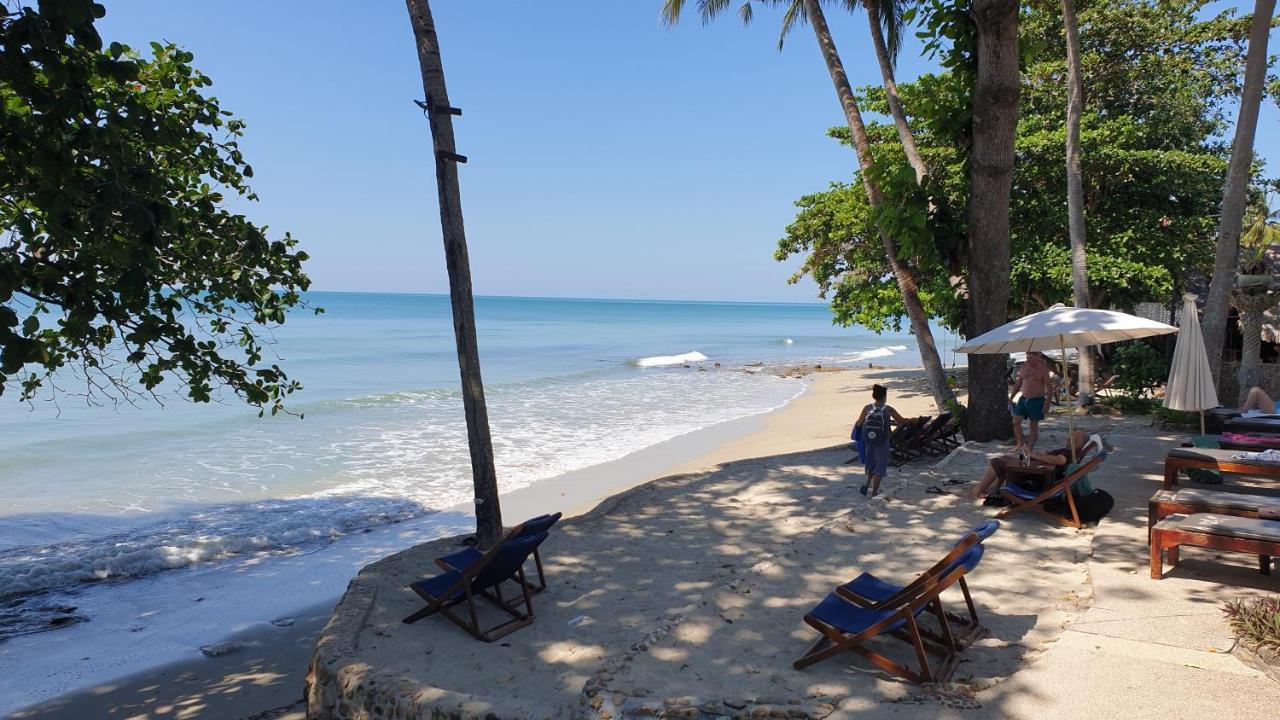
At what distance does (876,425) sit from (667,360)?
3221 cm

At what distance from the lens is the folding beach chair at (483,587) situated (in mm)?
4961

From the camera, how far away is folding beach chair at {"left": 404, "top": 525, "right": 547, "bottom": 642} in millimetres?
4961

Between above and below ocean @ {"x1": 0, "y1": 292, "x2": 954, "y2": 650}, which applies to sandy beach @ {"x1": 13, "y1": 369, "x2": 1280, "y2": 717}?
above

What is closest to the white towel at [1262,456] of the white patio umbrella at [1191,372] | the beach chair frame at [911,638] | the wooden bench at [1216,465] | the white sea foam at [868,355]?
the wooden bench at [1216,465]

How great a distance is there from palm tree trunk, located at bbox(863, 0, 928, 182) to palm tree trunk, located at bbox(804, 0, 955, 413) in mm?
604

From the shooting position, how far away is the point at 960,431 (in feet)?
36.9

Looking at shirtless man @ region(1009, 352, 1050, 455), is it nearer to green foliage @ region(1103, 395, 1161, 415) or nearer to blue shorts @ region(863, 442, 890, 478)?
blue shorts @ region(863, 442, 890, 478)

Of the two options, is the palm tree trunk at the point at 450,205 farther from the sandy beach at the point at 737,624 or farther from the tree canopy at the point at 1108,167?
the tree canopy at the point at 1108,167

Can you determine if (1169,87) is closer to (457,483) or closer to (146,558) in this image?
(457,483)

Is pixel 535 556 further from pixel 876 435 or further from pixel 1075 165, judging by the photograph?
pixel 1075 165

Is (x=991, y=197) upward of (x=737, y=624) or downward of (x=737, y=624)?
upward

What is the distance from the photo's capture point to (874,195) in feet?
38.8

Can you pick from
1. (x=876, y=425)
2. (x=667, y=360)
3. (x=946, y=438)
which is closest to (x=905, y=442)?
(x=946, y=438)

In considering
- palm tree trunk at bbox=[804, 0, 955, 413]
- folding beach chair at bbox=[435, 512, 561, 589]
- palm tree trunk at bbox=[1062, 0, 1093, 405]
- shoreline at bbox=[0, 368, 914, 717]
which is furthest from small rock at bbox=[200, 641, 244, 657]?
palm tree trunk at bbox=[1062, 0, 1093, 405]
